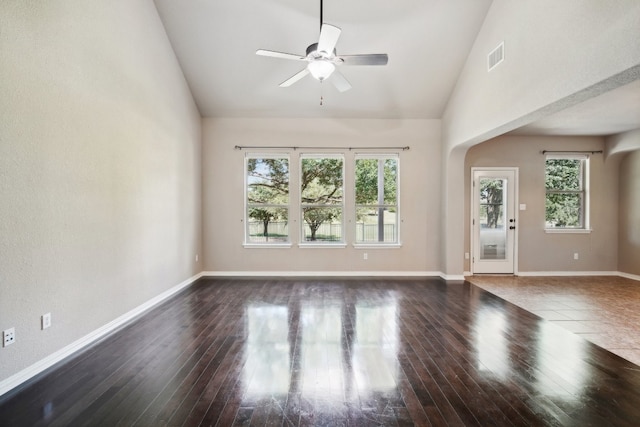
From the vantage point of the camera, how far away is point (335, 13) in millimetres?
4102

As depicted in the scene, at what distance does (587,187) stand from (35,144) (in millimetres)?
8601

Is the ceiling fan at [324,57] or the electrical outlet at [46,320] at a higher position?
the ceiling fan at [324,57]

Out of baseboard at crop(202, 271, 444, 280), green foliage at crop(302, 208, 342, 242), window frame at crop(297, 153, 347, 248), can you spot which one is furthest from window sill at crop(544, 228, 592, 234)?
green foliage at crop(302, 208, 342, 242)

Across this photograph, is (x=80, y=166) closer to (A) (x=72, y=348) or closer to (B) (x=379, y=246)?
(A) (x=72, y=348)

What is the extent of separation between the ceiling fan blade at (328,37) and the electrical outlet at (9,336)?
3.39 meters

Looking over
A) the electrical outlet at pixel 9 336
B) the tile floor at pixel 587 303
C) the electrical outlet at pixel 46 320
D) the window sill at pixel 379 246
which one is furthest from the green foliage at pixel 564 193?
the electrical outlet at pixel 9 336

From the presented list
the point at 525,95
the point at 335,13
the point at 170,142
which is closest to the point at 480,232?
the point at 525,95

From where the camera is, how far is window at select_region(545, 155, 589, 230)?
20.2ft

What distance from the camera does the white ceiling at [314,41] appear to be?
13.4 feet

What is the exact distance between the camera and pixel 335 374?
2375 millimetres

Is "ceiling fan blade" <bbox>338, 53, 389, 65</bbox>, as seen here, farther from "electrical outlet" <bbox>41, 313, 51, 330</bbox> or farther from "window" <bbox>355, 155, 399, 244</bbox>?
"electrical outlet" <bbox>41, 313, 51, 330</bbox>

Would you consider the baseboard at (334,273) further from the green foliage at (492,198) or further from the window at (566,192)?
the window at (566,192)

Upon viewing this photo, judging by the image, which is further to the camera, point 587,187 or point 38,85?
point 587,187

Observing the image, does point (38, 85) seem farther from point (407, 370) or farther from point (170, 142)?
point (407, 370)
